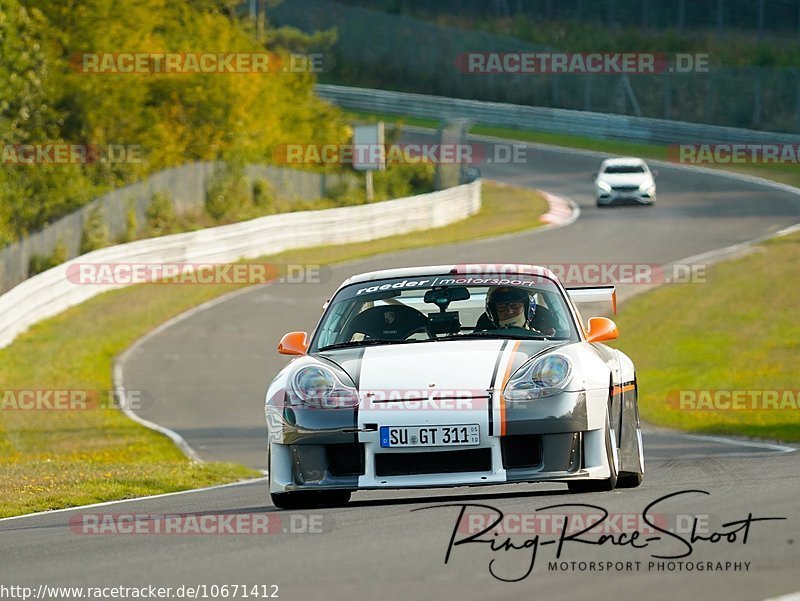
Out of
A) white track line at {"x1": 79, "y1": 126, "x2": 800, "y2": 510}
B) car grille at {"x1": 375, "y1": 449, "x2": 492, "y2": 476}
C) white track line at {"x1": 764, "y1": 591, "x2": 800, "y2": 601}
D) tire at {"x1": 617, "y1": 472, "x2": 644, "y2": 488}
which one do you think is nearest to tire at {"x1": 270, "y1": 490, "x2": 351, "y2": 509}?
car grille at {"x1": 375, "y1": 449, "x2": 492, "y2": 476}

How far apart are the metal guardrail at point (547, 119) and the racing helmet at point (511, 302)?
44.2m

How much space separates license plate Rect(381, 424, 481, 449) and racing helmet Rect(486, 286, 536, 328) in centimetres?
143

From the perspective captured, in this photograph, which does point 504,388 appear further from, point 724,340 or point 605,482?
point 724,340

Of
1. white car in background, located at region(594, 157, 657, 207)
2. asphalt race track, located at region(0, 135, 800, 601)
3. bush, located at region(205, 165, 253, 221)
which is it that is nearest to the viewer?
asphalt race track, located at region(0, 135, 800, 601)

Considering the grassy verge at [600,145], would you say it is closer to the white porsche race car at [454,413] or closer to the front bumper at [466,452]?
the white porsche race car at [454,413]

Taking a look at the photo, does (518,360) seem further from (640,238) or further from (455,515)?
(640,238)

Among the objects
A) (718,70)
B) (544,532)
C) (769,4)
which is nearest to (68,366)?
(544,532)

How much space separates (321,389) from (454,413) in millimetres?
800

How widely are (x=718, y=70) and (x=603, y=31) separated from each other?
1143 centimetres

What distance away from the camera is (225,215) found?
40781 mm

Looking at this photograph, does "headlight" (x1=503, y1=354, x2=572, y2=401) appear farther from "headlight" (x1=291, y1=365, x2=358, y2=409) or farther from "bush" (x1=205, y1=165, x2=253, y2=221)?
"bush" (x1=205, y1=165, x2=253, y2=221)

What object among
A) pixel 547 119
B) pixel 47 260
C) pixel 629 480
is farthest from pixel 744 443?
pixel 547 119

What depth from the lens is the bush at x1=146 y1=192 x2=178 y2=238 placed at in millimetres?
37062

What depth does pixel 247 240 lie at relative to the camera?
3466 centimetres
